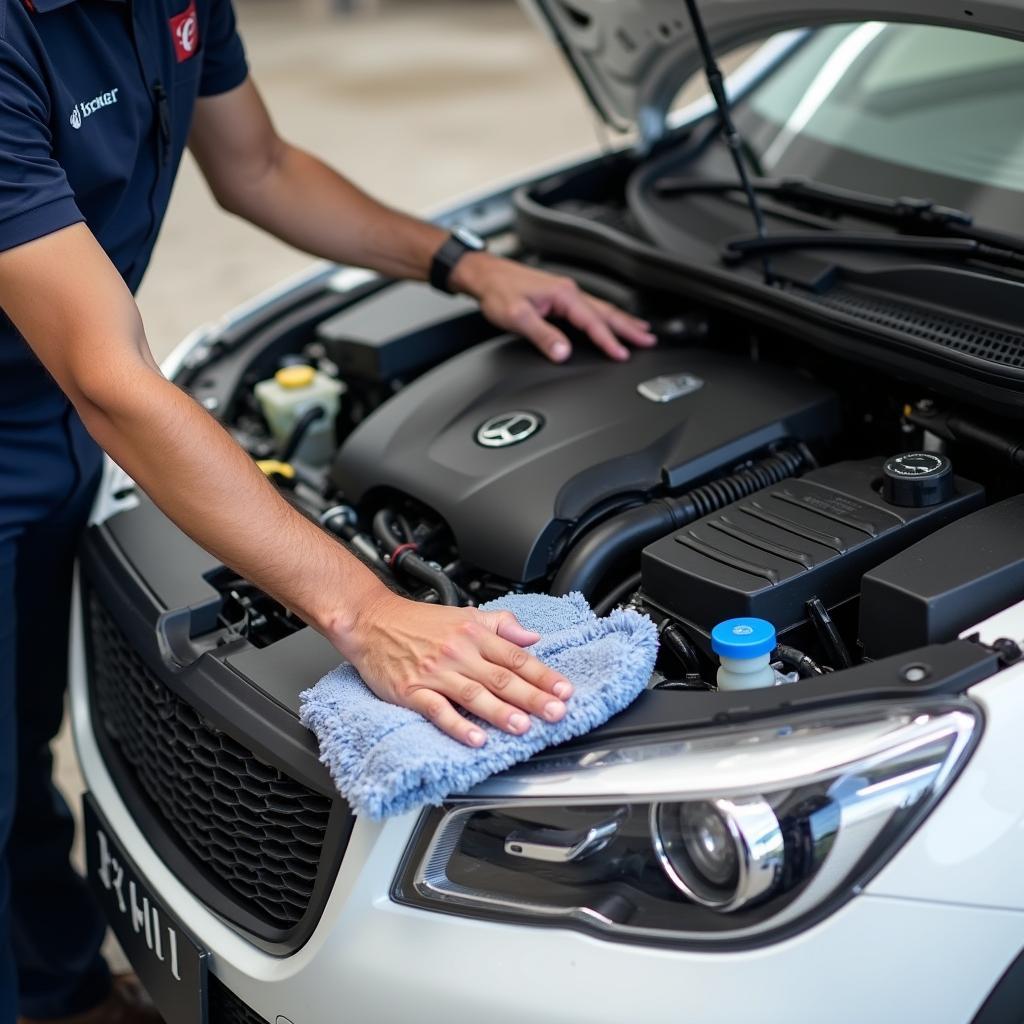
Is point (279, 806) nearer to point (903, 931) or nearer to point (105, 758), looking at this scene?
point (105, 758)

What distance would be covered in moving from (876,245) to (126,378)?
0.93 m

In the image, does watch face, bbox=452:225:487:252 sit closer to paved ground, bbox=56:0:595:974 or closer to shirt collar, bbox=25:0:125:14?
shirt collar, bbox=25:0:125:14

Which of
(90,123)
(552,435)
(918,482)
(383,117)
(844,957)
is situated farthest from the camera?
(383,117)

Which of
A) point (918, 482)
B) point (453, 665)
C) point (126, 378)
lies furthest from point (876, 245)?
point (126, 378)

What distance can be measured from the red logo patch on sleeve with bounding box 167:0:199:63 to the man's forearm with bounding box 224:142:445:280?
32cm

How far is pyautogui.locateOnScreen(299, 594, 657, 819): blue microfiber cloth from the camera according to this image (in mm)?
1079

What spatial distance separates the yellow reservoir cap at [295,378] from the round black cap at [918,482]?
931 mm

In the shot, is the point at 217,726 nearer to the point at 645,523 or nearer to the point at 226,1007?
the point at 226,1007

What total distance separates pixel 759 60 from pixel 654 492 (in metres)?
1.15

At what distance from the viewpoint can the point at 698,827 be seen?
3.53 ft

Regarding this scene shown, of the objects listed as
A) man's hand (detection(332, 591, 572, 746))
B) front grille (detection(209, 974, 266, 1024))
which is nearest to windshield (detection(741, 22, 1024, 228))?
man's hand (detection(332, 591, 572, 746))

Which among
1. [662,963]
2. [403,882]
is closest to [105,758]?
[403,882]

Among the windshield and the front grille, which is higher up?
the windshield

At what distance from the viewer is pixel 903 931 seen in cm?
101
